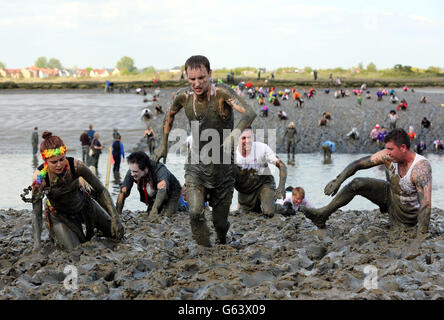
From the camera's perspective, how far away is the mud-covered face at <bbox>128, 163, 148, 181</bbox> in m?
9.70

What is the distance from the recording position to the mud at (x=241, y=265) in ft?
18.2

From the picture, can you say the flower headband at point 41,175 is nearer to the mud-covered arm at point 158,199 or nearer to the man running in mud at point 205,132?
the man running in mud at point 205,132

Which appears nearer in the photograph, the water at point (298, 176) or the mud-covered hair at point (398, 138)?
the mud-covered hair at point (398, 138)

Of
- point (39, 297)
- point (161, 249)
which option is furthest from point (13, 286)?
point (161, 249)

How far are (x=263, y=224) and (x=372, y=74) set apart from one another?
351ft

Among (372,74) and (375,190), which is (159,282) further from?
(372,74)

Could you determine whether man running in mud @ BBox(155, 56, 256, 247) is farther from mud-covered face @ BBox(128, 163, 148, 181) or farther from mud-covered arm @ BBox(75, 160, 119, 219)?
mud-covered face @ BBox(128, 163, 148, 181)

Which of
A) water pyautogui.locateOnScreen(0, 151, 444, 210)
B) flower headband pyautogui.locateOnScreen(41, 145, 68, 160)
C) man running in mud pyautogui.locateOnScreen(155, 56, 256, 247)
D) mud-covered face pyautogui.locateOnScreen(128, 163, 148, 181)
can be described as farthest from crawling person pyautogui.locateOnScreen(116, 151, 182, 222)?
water pyautogui.locateOnScreen(0, 151, 444, 210)

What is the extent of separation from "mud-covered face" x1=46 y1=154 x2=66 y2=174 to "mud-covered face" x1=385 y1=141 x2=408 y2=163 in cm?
407

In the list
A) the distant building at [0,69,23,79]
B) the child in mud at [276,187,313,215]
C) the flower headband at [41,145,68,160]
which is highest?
the distant building at [0,69,23,79]

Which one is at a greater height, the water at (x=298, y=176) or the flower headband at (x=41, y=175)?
the flower headband at (x=41, y=175)

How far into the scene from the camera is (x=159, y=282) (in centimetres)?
582

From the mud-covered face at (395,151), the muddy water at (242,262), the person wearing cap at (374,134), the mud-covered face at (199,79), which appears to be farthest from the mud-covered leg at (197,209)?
the person wearing cap at (374,134)

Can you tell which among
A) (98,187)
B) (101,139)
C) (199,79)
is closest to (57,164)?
(98,187)
